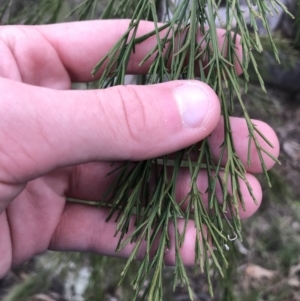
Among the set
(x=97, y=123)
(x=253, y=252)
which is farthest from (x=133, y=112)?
(x=253, y=252)

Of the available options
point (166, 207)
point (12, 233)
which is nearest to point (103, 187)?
point (12, 233)

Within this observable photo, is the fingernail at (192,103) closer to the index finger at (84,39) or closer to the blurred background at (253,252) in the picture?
the index finger at (84,39)

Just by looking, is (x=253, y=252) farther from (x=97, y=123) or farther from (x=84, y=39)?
(x=97, y=123)

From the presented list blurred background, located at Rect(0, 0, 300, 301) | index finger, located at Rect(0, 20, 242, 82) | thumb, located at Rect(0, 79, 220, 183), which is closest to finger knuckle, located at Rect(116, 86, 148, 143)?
thumb, located at Rect(0, 79, 220, 183)

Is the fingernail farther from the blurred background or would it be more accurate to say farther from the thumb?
the blurred background

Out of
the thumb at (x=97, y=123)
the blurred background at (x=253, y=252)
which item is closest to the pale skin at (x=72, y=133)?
the thumb at (x=97, y=123)

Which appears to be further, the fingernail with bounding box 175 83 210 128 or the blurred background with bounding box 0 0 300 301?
the blurred background with bounding box 0 0 300 301

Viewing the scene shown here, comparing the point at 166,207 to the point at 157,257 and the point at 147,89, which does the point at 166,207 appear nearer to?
the point at 157,257
